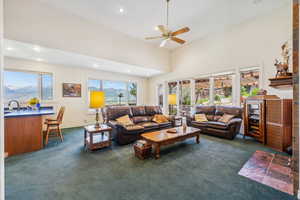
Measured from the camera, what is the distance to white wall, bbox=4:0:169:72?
3.10 metres

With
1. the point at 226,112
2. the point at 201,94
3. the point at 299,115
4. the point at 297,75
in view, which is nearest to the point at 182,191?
the point at 299,115

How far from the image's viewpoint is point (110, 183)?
1882 millimetres

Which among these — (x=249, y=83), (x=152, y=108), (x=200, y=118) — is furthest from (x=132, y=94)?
(x=249, y=83)

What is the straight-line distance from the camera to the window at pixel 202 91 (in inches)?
219

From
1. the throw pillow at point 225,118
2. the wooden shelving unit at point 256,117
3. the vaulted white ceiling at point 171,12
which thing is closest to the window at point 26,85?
the vaulted white ceiling at point 171,12

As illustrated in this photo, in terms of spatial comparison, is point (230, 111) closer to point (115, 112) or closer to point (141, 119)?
point (141, 119)

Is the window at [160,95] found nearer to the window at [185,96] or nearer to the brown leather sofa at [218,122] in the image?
the window at [185,96]

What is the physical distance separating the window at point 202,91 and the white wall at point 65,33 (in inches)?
105

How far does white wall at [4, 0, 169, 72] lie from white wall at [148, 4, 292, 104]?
230 cm

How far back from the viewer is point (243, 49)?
4.36 metres

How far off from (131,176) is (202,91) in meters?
4.81

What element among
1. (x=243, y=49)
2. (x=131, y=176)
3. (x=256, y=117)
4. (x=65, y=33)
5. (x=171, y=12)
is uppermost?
(x=171, y=12)

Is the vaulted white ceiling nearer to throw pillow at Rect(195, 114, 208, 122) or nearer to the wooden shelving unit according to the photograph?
the wooden shelving unit

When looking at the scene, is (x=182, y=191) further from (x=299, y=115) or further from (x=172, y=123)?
(x=172, y=123)
